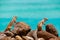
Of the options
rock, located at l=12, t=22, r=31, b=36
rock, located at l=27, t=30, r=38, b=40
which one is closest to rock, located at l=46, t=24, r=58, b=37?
rock, located at l=27, t=30, r=38, b=40

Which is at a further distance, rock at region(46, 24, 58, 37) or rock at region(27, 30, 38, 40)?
rock at region(46, 24, 58, 37)

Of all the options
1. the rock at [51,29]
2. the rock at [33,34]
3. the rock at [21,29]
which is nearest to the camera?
the rock at [33,34]

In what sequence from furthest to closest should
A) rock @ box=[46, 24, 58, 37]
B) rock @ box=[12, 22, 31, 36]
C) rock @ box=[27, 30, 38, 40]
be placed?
1. rock @ box=[46, 24, 58, 37]
2. rock @ box=[12, 22, 31, 36]
3. rock @ box=[27, 30, 38, 40]

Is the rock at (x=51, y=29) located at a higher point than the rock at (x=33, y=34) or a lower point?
higher

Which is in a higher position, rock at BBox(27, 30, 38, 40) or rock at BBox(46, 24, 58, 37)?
rock at BBox(46, 24, 58, 37)

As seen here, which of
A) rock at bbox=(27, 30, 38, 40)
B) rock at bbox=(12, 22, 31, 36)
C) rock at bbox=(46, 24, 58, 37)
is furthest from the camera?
rock at bbox=(46, 24, 58, 37)

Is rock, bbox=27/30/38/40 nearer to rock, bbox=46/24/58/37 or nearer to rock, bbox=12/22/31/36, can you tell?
rock, bbox=12/22/31/36

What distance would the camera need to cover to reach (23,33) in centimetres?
1975

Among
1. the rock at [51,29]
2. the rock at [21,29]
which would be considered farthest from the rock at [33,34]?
the rock at [51,29]

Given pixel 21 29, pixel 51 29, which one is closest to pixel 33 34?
pixel 21 29

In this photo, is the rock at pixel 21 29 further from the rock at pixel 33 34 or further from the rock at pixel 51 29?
the rock at pixel 51 29

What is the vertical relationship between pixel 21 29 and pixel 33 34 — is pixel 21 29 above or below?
above

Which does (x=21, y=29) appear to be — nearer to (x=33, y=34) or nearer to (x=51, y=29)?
(x=33, y=34)

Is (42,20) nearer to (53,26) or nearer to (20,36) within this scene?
(53,26)
